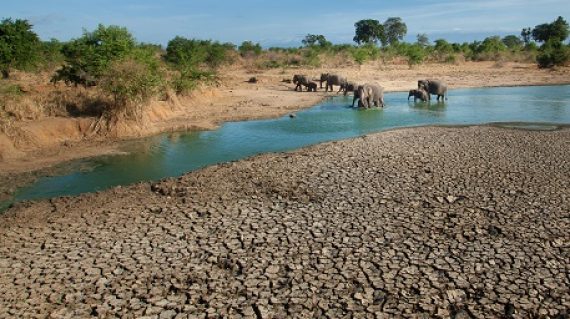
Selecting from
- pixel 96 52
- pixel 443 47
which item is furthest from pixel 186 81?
pixel 443 47

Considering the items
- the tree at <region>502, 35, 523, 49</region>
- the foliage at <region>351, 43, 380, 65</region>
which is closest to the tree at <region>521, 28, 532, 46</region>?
the tree at <region>502, 35, 523, 49</region>

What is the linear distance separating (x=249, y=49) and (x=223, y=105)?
124 ft

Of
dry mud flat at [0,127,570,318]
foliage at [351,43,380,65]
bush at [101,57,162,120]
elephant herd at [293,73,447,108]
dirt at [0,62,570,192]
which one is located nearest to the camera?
dry mud flat at [0,127,570,318]

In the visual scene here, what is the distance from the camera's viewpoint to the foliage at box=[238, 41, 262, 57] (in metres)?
64.1

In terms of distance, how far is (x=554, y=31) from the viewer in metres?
72.2

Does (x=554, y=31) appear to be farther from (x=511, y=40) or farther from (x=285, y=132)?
(x=285, y=132)

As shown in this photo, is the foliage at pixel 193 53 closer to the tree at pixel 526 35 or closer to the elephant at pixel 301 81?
the elephant at pixel 301 81

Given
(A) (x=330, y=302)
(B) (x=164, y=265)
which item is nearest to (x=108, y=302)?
(B) (x=164, y=265)

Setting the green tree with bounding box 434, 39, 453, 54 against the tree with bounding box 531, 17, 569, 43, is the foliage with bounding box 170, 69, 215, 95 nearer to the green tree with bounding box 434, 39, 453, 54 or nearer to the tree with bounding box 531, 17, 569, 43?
the green tree with bounding box 434, 39, 453, 54

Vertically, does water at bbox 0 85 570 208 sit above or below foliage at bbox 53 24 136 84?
below

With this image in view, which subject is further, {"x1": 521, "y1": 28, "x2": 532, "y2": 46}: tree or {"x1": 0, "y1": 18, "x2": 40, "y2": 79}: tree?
{"x1": 521, "y1": 28, "x2": 532, "y2": 46}: tree

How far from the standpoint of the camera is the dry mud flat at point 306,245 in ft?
24.8

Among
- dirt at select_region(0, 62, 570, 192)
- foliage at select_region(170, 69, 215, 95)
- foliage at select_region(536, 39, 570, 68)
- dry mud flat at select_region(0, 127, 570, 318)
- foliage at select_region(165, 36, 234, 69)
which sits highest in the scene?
foliage at select_region(165, 36, 234, 69)

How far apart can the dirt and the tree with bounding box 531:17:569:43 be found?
19799 mm
